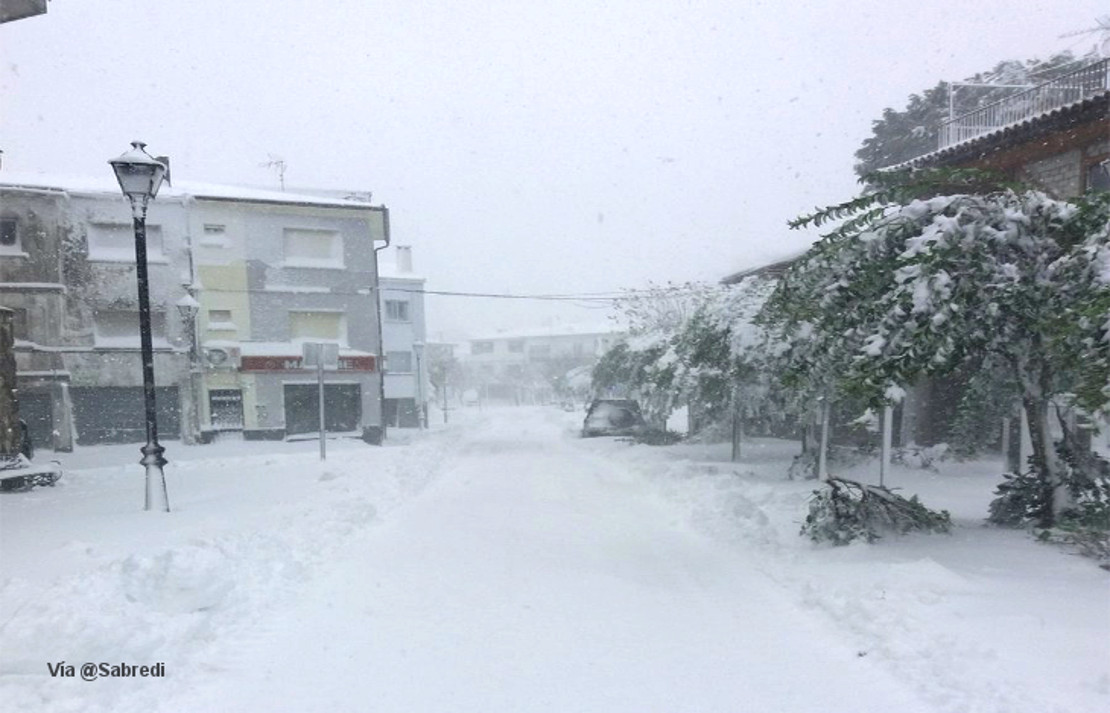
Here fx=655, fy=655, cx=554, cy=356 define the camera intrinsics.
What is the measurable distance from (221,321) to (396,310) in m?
16.4

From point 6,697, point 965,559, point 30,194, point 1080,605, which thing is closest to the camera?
point 6,697

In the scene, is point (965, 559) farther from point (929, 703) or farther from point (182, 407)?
point (182, 407)

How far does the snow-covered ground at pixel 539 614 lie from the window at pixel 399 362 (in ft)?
89.1

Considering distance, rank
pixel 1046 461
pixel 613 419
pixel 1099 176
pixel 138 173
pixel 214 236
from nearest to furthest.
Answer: pixel 1046 461
pixel 138 173
pixel 1099 176
pixel 214 236
pixel 613 419

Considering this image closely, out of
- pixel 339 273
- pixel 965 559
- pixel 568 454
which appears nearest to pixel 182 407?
pixel 339 273

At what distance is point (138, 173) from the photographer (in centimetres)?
790

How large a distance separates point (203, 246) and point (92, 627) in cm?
1765

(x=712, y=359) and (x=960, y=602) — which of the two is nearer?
(x=960, y=602)

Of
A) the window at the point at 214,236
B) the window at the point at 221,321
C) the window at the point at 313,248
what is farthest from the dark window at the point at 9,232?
the window at the point at 313,248

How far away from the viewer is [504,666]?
3.80 metres

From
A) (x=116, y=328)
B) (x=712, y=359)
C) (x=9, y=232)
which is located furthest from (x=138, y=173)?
(x=9, y=232)

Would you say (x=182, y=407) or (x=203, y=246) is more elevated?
(x=203, y=246)

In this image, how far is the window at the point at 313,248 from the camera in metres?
21.3

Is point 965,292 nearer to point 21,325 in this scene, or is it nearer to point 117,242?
point 117,242
